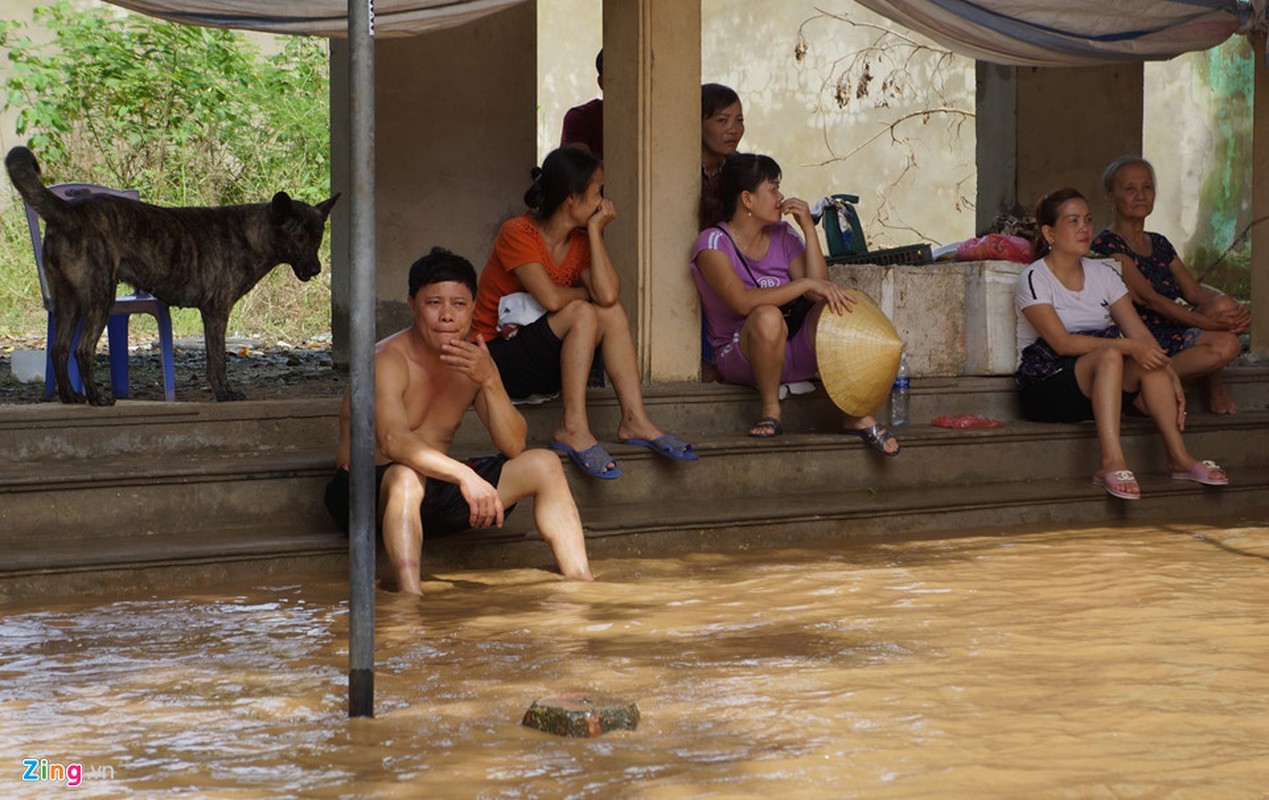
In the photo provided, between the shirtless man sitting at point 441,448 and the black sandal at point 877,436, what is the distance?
1.80 m

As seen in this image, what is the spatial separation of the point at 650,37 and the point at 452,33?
2.15m

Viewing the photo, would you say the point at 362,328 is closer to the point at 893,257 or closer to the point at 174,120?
the point at 893,257

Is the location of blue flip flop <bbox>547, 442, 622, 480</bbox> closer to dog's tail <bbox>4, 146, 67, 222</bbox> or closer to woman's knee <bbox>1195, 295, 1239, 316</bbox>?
dog's tail <bbox>4, 146, 67, 222</bbox>

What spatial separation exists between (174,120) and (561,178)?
7.22m

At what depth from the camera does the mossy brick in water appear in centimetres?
346

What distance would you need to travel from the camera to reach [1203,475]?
6.91 metres

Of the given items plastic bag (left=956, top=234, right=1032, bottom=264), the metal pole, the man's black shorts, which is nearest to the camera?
the metal pole

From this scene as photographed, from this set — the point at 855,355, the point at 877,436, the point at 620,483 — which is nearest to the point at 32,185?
the point at 620,483

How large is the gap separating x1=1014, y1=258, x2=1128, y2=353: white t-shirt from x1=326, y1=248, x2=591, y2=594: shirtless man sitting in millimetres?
2929

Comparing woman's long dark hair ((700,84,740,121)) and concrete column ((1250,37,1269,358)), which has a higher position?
woman's long dark hair ((700,84,740,121))

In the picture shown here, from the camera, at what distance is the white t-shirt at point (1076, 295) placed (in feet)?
23.9

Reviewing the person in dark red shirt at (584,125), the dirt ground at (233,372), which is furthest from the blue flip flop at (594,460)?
the person in dark red shirt at (584,125)

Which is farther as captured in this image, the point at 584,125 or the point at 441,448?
the point at 584,125

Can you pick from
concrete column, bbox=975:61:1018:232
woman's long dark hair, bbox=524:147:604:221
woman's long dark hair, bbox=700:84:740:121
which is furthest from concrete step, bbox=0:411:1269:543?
concrete column, bbox=975:61:1018:232
